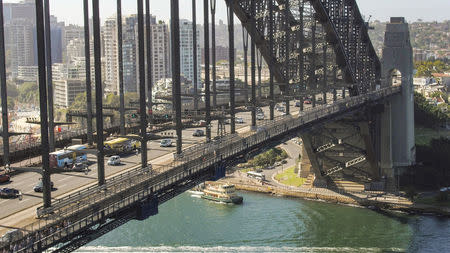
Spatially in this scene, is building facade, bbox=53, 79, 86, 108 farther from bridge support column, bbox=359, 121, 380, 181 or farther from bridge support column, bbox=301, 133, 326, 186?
bridge support column, bbox=359, 121, 380, 181

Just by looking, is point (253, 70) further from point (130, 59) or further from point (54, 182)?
point (130, 59)

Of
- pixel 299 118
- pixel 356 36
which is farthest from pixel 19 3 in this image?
pixel 299 118

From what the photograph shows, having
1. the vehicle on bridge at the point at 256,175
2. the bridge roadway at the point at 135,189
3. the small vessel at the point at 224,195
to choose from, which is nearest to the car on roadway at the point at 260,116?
the small vessel at the point at 224,195

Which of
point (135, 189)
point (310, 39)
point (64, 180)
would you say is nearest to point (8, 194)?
point (64, 180)

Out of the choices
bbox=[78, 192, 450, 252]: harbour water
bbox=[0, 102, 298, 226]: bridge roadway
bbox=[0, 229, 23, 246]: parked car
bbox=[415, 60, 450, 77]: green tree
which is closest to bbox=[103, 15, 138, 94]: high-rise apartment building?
bbox=[78, 192, 450, 252]: harbour water

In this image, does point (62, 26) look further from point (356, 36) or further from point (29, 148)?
point (29, 148)
